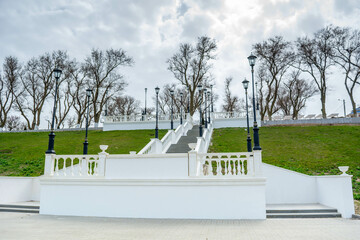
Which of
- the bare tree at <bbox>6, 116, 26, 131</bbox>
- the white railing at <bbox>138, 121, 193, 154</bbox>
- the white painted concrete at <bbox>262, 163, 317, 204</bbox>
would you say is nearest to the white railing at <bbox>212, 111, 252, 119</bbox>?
the white railing at <bbox>138, 121, 193, 154</bbox>

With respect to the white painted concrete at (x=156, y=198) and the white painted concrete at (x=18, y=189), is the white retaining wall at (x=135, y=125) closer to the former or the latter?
the white painted concrete at (x=18, y=189)

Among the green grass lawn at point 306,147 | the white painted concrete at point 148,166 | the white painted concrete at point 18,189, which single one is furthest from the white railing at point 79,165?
the green grass lawn at point 306,147

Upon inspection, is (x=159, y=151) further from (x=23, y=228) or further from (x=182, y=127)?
(x=23, y=228)

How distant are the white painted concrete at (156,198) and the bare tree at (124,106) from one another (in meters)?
44.2

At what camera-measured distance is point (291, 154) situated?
17.9 metres

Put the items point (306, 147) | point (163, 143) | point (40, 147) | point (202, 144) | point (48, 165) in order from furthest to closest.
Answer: point (40, 147) → point (306, 147) → point (163, 143) → point (202, 144) → point (48, 165)

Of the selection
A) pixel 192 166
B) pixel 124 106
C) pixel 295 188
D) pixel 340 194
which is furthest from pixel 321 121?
pixel 124 106

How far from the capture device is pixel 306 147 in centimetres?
1952

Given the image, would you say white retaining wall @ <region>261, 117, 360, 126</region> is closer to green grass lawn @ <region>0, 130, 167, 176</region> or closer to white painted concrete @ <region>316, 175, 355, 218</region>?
green grass lawn @ <region>0, 130, 167, 176</region>

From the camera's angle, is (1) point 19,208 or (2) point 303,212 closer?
(2) point 303,212

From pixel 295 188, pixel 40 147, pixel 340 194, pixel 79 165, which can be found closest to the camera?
pixel 340 194

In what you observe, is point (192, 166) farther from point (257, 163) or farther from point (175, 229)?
point (175, 229)

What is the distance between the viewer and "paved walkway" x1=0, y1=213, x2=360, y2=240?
6535 millimetres

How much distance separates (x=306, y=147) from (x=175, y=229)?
52.7 feet
